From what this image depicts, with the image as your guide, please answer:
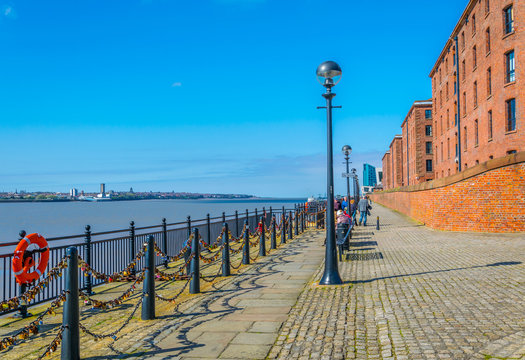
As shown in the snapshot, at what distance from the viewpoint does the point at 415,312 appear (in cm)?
661

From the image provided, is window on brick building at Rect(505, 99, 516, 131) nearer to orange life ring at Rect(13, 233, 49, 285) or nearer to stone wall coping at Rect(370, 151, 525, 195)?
stone wall coping at Rect(370, 151, 525, 195)

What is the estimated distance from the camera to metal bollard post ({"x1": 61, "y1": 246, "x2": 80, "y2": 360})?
4.88 metres

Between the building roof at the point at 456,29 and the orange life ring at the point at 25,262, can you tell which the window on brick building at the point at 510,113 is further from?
the orange life ring at the point at 25,262

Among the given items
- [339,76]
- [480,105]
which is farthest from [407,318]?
[480,105]

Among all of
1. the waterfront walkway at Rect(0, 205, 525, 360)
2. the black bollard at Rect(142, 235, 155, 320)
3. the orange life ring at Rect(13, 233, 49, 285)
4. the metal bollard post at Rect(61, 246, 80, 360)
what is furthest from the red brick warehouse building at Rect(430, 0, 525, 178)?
the metal bollard post at Rect(61, 246, 80, 360)

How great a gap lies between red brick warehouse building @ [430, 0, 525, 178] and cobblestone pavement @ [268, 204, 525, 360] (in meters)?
19.8

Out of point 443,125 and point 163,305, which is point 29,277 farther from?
point 443,125

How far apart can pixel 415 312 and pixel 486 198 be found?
1346 centimetres

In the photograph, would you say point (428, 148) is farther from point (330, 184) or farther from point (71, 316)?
point (71, 316)

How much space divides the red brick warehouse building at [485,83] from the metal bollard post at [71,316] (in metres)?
28.9

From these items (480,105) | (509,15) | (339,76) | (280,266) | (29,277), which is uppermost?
(509,15)

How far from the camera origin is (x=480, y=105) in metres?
33.6

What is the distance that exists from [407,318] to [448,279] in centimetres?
341

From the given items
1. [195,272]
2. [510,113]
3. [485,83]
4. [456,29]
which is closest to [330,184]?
[195,272]
